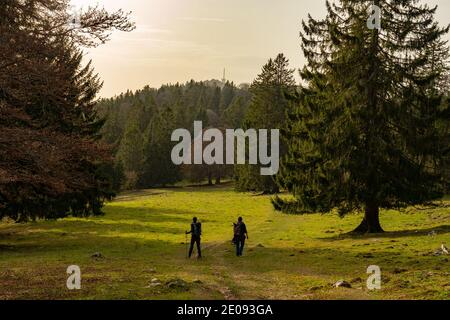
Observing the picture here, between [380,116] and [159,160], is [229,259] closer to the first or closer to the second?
[380,116]

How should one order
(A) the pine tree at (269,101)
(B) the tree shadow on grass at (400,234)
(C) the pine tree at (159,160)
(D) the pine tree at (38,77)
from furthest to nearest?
(C) the pine tree at (159,160) → (A) the pine tree at (269,101) → (B) the tree shadow on grass at (400,234) → (D) the pine tree at (38,77)

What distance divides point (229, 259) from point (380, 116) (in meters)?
12.2

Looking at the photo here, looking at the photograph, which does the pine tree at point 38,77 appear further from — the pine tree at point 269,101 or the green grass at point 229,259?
the pine tree at point 269,101

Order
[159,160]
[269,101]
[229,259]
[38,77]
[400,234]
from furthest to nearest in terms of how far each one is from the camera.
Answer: [159,160] < [269,101] < [400,234] < [229,259] < [38,77]

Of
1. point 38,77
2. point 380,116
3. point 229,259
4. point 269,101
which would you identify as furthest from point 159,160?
point 38,77

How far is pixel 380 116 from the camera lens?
27359mm

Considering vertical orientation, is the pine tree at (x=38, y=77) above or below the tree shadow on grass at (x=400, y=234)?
above

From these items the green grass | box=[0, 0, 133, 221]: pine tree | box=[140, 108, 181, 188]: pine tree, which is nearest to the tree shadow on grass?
the green grass

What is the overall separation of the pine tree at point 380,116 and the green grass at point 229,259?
2.57m

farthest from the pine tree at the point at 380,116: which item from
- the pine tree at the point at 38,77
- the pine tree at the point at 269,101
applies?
the pine tree at the point at 269,101

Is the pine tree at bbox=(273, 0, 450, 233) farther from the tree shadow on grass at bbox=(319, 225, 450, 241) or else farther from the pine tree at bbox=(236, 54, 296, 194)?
the pine tree at bbox=(236, 54, 296, 194)

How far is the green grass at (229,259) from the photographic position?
1444cm
